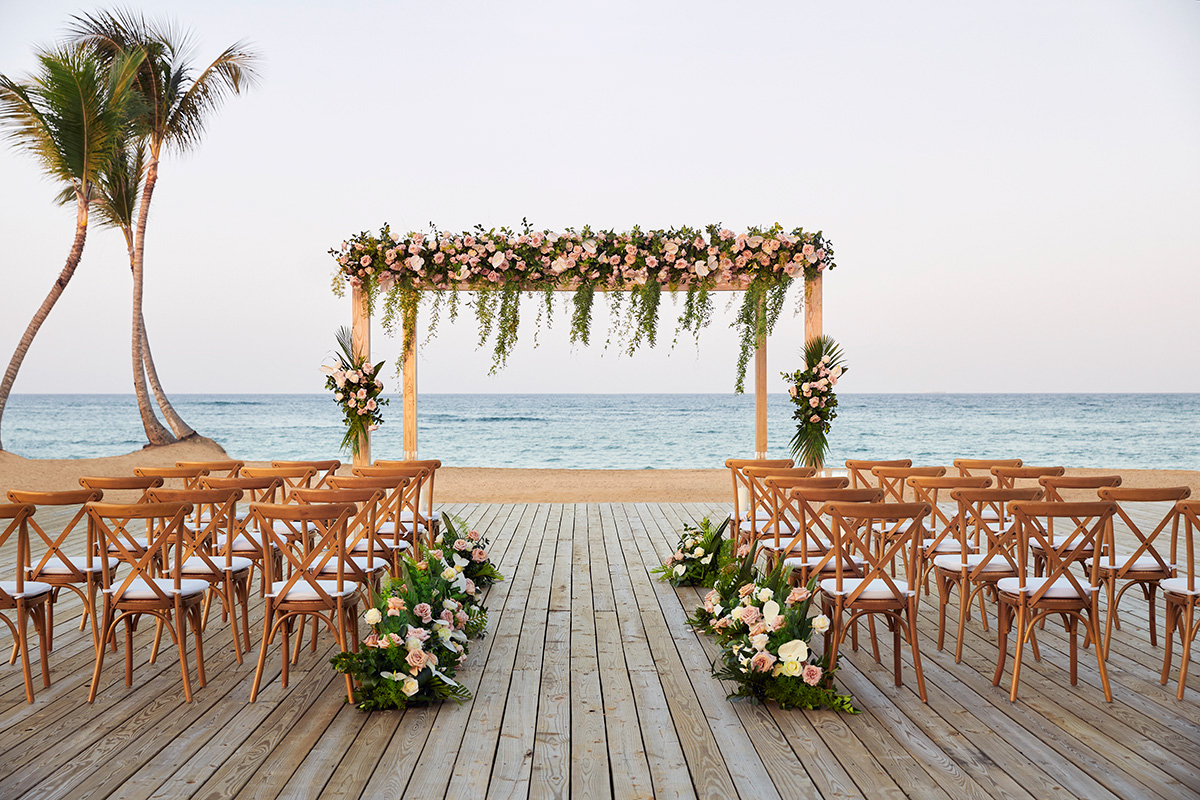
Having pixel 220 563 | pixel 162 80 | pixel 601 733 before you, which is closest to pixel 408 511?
pixel 220 563

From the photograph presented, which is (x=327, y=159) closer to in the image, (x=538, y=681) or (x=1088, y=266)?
(x=538, y=681)

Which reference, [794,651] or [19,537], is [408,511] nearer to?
[19,537]

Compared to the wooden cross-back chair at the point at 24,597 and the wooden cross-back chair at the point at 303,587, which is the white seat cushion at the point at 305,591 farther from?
the wooden cross-back chair at the point at 24,597

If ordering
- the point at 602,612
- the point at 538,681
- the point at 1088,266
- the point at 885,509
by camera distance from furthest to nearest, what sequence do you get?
1. the point at 1088,266
2. the point at 602,612
3. the point at 538,681
4. the point at 885,509

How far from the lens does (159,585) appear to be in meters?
3.40

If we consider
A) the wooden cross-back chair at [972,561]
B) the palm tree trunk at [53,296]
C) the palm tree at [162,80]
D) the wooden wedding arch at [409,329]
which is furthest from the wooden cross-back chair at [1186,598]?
the palm tree at [162,80]

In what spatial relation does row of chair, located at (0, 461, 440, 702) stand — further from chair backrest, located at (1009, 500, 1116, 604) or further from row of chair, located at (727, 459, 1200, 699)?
chair backrest, located at (1009, 500, 1116, 604)

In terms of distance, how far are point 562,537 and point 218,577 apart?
13.0 feet

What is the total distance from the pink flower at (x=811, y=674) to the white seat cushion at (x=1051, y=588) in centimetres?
93

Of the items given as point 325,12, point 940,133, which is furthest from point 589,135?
point 940,133

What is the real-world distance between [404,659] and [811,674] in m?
1.61

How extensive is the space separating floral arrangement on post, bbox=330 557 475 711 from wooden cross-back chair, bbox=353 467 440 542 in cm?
116

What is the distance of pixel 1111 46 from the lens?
41.7 ft

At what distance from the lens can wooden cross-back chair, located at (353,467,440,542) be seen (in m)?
4.80
